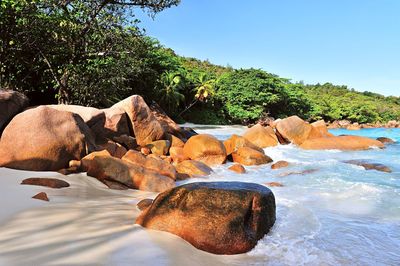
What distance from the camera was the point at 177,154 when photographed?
32.1 feet

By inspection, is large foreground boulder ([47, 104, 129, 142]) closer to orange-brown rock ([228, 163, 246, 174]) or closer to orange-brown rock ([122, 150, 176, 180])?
orange-brown rock ([122, 150, 176, 180])

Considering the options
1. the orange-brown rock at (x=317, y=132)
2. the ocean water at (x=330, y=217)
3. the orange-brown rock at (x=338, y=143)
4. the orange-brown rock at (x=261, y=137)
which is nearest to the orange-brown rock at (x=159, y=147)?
the ocean water at (x=330, y=217)

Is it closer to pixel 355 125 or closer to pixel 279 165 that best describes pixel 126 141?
pixel 279 165

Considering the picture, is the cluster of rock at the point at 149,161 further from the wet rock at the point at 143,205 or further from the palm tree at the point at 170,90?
the palm tree at the point at 170,90

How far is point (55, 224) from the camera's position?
10.5 ft

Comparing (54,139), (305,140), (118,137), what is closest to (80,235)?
(54,139)

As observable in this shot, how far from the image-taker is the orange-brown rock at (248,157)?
32.4 feet

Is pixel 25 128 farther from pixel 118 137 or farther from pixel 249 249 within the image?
pixel 249 249

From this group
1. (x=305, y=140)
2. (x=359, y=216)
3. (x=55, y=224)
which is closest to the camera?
(x=55, y=224)

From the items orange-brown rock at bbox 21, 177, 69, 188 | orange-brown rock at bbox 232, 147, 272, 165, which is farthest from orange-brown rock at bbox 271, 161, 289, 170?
orange-brown rock at bbox 21, 177, 69, 188

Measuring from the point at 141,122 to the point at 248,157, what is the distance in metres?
3.45

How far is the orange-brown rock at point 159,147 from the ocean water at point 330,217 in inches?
75.6

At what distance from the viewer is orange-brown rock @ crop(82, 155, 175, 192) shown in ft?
18.6

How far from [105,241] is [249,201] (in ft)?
5.13
